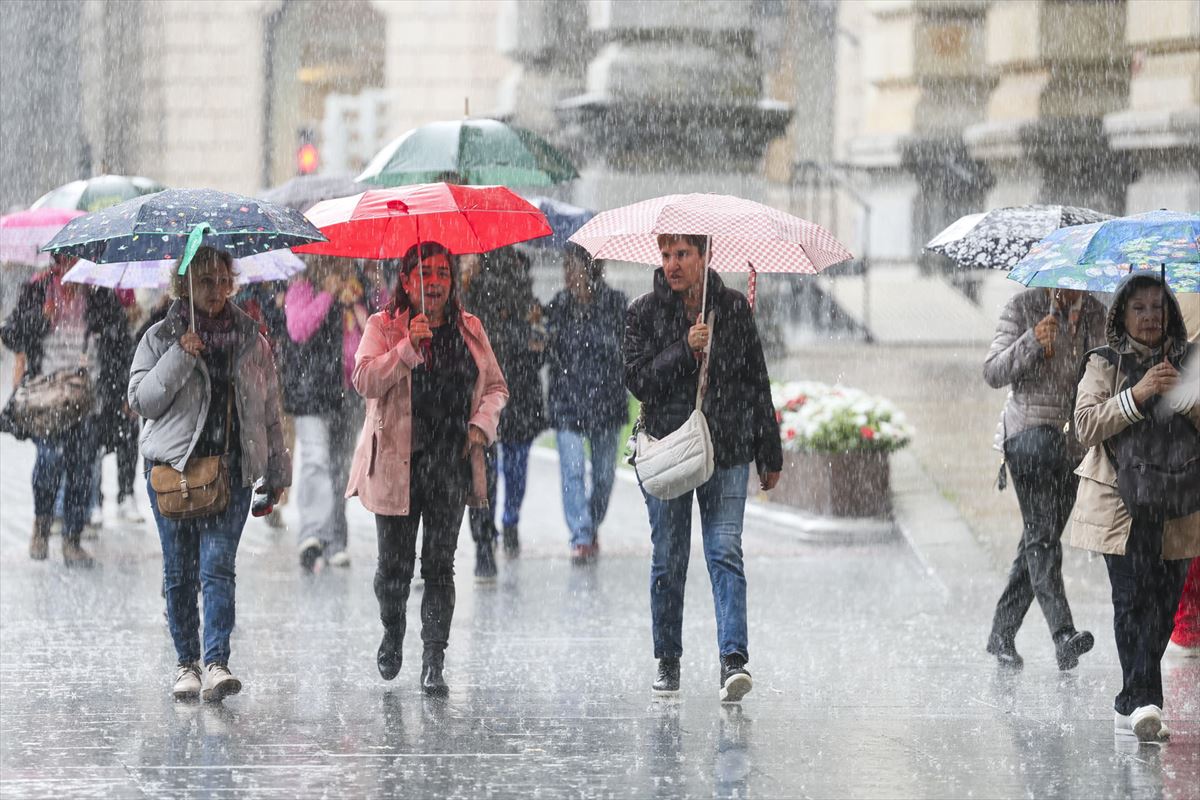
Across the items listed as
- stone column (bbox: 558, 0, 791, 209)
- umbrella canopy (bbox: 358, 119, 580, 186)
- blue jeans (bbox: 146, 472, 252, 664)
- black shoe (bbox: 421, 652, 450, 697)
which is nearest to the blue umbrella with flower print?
blue jeans (bbox: 146, 472, 252, 664)

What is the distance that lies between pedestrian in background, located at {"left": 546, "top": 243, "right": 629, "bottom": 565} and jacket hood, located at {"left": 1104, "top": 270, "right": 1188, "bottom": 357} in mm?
4582

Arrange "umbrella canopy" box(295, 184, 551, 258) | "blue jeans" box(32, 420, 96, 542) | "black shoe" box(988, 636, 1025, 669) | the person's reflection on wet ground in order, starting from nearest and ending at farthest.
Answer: the person's reflection on wet ground → "umbrella canopy" box(295, 184, 551, 258) → "black shoe" box(988, 636, 1025, 669) → "blue jeans" box(32, 420, 96, 542)

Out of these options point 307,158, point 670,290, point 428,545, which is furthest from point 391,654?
point 307,158

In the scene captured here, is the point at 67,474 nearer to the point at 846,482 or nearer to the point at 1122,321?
the point at 846,482

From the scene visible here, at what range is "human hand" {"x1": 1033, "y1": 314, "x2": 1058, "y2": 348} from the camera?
849 cm

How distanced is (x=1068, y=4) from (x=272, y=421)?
15.8m

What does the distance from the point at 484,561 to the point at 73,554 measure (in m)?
2.31

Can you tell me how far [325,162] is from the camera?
33.6 metres

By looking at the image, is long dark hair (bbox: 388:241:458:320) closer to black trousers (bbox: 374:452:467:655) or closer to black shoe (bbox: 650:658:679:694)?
black trousers (bbox: 374:452:467:655)

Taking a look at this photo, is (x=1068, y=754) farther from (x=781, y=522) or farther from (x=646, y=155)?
(x=646, y=155)

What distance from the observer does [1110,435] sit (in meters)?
7.25

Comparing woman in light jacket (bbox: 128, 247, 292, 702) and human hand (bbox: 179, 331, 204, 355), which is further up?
human hand (bbox: 179, 331, 204, 355)

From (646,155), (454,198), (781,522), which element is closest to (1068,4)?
(646,155)

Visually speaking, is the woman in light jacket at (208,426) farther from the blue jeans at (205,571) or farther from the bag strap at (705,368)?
the bag strap at (705,368)
